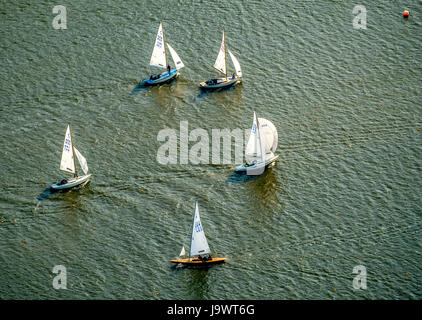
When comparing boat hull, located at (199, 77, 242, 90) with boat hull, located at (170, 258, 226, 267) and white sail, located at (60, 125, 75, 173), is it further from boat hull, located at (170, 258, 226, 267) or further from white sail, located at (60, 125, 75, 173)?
boat hull, located at (170, 258, 226, 267)

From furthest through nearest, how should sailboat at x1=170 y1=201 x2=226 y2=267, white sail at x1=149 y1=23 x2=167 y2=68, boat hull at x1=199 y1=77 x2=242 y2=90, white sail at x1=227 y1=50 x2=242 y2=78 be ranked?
white sail at x1=149 y1=23 x2=167 y2=68 → white sail at x1=227 y1=50 x2=242 y2=78 → boat hull at x1=199 y1=77 x2=242 y2=90 → sailboat at x1=170 y1=201 x2=226 y2=267

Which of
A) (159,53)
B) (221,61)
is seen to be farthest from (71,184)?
(221,61)

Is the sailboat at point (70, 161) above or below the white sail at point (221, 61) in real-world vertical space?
below

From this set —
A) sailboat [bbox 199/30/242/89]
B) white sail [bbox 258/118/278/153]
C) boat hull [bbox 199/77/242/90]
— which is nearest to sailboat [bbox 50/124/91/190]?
white sail [bbox 258/118/278/153]

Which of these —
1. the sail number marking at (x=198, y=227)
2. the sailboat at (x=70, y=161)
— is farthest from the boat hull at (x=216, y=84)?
the sail number marking at (x=198, y=227)

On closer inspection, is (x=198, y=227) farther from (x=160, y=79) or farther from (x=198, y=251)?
(x=160, y=79)

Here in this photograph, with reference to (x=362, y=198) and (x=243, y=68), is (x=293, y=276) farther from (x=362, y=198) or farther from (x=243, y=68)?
(x=243, y=68)

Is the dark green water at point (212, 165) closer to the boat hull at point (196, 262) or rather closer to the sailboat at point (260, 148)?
the boat hull at point (196, 262)
